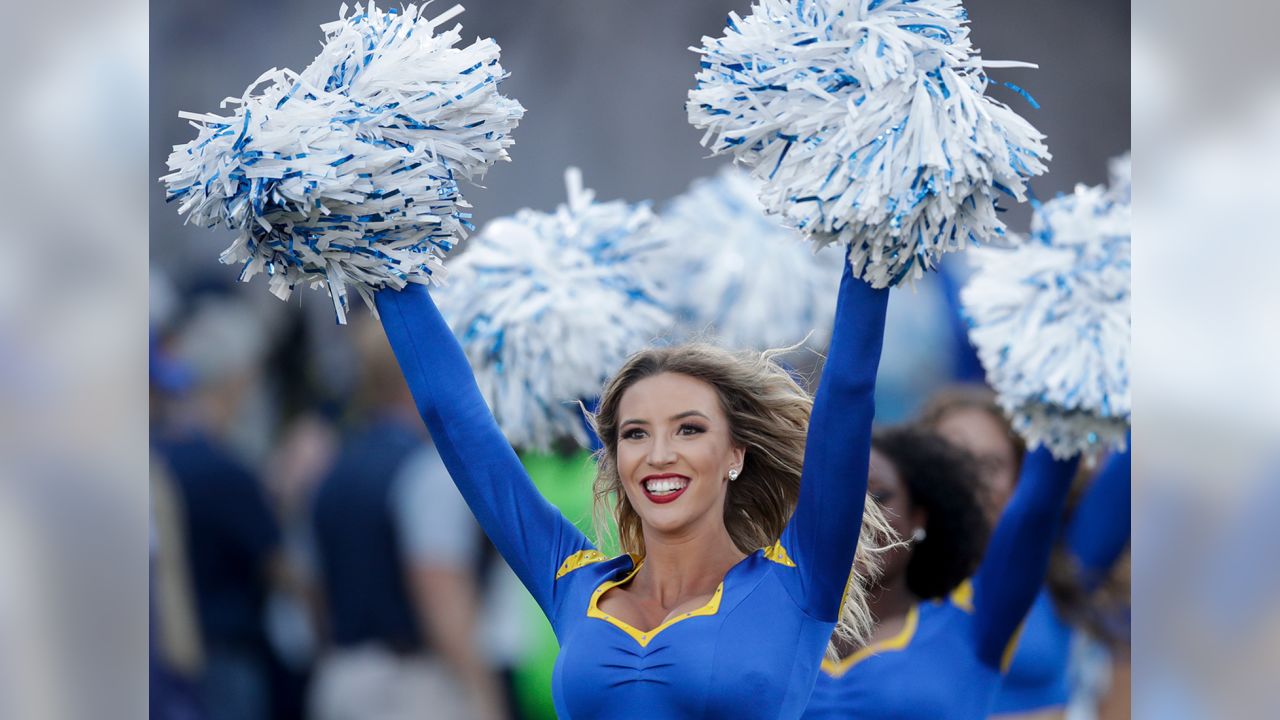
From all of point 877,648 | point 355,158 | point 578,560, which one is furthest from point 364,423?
point 355,158

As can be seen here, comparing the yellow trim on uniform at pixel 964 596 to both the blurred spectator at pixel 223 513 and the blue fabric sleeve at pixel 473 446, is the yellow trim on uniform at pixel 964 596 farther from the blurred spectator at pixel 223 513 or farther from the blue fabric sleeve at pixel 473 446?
→ the blurred spectator at pixel 223 513

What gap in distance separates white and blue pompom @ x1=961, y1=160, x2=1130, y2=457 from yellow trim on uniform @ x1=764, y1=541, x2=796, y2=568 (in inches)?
42.4

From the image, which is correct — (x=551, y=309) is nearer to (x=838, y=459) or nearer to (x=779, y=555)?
(x=779, y=555)

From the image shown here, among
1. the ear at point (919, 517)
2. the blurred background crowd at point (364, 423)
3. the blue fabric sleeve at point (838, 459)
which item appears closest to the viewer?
the blue fabric sleeve at point (838, 459)

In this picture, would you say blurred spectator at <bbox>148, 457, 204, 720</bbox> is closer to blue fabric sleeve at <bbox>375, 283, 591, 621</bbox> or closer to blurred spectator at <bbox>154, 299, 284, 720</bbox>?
blurred spectator at <bbox>154, 299, 284, 720</bbox>

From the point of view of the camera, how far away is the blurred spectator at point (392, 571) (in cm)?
350

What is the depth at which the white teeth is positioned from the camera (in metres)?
1.74

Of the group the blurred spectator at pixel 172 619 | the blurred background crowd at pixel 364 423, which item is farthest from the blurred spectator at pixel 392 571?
the blurred spectator at pixel 172 619

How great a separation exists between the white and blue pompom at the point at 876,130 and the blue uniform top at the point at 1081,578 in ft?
7.71

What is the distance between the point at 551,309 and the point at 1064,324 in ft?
3.26

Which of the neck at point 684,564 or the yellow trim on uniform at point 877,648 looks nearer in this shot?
the neck at point 684,564

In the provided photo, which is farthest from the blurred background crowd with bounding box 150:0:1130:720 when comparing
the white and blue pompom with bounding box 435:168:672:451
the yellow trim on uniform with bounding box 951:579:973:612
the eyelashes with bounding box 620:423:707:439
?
the eyelashes with bounding box 620:423:707:439
